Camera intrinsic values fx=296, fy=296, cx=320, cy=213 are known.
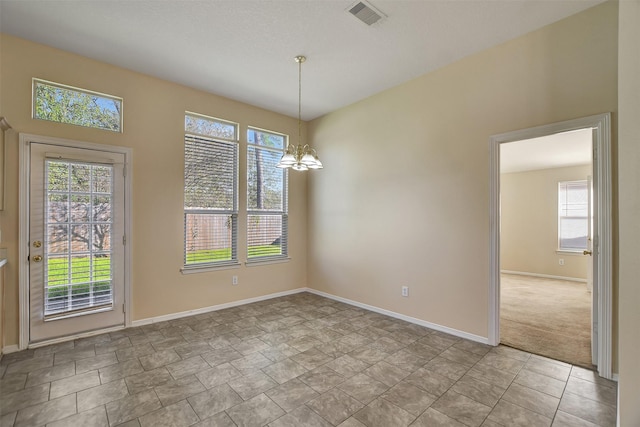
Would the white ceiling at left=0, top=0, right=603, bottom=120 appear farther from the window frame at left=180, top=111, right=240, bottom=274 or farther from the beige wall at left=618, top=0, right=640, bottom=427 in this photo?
the beige wall at left=618, top=0, right=640, bottom=427

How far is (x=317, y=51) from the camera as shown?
129 inches

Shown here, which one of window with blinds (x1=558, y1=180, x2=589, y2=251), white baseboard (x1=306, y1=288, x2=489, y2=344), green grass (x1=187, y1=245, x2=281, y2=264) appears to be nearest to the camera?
white baseboard (x1=306, y1=288, x2=489, y2=344)

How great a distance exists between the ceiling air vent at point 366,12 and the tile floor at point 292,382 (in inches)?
127

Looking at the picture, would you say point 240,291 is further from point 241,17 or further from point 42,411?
point 241,17

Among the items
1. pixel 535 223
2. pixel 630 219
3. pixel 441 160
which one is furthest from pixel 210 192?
pixel 535 223

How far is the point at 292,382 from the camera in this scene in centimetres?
250

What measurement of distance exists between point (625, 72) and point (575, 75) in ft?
4.50

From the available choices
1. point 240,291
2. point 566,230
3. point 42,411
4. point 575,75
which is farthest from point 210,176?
point 566,230

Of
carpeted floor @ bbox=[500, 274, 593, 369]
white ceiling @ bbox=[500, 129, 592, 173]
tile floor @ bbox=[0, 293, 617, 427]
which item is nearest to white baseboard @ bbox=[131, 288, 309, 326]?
tile floor @ bbox=[0, 293, 617, 427]

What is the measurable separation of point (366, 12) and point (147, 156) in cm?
310

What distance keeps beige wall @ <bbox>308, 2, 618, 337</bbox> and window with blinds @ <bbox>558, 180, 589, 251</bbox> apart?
568cm

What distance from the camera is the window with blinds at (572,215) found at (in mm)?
A: 7059

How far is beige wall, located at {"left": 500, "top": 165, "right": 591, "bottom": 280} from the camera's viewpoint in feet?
23.4

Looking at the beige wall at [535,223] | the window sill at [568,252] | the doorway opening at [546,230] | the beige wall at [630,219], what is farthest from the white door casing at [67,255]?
the window sill at [568,252]
